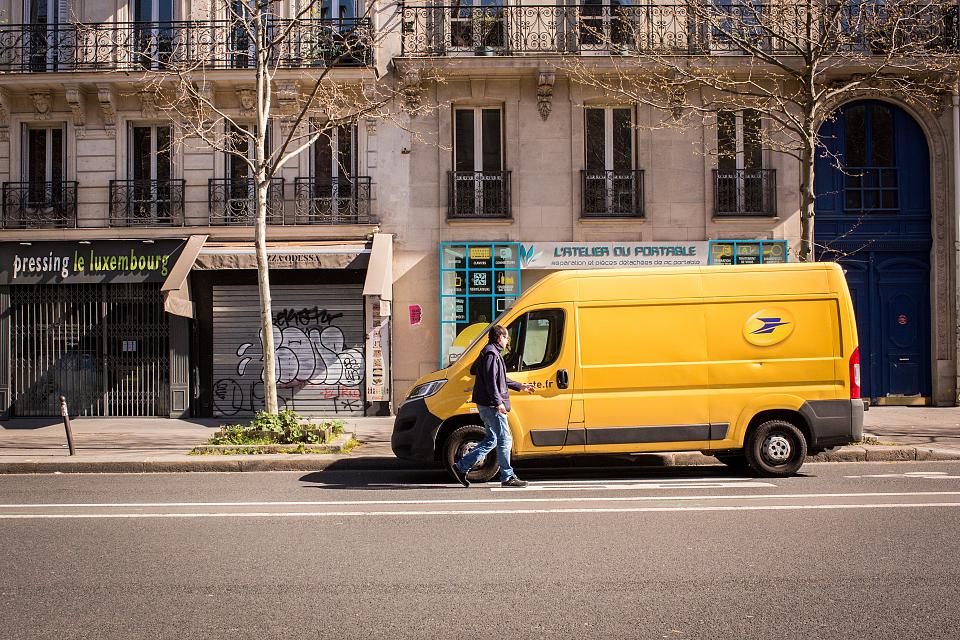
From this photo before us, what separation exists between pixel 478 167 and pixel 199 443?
26.4 feet

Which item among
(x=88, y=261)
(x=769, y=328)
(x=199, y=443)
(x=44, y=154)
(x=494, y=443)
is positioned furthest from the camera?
(x=44, y=154)

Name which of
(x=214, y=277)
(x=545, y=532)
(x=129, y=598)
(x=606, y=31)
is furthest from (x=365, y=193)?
(x=129, y=598)

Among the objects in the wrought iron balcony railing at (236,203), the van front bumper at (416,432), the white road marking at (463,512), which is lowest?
the white road marking at (463,512)

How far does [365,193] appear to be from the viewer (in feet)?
58.3

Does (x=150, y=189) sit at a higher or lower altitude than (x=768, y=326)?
higher

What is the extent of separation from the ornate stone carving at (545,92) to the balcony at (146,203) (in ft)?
24.2

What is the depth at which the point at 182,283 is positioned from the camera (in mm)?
16141

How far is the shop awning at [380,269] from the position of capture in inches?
626

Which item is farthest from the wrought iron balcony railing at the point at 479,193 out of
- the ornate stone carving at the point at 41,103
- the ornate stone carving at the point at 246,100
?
the ornate stone carving at the point at 41,103

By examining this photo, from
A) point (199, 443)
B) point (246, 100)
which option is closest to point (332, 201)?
point (246, 100)

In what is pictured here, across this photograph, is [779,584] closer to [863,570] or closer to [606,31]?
[863,570]

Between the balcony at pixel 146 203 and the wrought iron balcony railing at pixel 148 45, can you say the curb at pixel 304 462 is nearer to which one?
the balcony at pixel 146 203

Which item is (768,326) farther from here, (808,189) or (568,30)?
(568,30)

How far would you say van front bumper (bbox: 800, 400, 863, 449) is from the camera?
981cm
